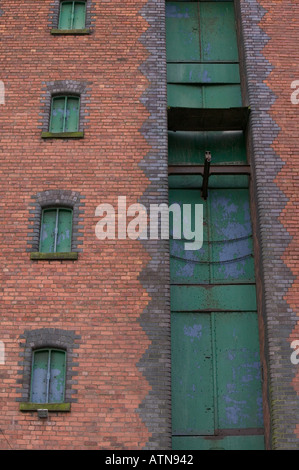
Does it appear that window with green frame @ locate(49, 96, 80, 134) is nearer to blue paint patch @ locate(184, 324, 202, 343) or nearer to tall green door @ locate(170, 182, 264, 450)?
tall green door @ locate(170, 182, 264, 450)

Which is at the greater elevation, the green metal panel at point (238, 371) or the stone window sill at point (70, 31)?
the stone window sill at point (70, 31)

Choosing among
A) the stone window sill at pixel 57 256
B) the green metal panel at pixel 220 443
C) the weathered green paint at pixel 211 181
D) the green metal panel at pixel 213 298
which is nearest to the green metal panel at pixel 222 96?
the weathered green paint at pixel 211 181

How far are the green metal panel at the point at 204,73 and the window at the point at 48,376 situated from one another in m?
7.10

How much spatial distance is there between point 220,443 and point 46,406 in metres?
3.29

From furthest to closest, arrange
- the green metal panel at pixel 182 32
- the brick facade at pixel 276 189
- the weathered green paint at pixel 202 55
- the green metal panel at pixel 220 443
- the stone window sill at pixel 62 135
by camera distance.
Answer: the green metal panel at pixel 182 32
the weathered green paint at pixel 202 55
the stone window sill at pixel 62 135
the green metal panel at pixel 220 443
the brick facade at pixel 276 189

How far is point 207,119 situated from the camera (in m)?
14.4

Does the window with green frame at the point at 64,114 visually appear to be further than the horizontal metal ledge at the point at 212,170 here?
Yes

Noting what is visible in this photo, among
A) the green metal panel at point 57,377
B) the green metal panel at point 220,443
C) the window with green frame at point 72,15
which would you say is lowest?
the green metal panel at point 220,443

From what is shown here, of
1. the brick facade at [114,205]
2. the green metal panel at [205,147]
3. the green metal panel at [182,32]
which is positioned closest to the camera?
the brick facade at [114,205]

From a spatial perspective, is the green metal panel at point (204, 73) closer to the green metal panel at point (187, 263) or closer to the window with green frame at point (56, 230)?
the green metal panel at point (187, 263)

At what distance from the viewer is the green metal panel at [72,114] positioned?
1409 cm
